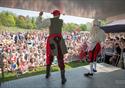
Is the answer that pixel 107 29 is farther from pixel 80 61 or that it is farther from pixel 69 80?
pixel 69 80

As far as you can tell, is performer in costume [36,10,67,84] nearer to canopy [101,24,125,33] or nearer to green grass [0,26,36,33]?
green grass [0,26,36,33]

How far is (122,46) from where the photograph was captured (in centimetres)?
594

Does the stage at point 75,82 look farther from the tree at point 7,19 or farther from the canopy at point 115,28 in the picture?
the tree at point 7,19

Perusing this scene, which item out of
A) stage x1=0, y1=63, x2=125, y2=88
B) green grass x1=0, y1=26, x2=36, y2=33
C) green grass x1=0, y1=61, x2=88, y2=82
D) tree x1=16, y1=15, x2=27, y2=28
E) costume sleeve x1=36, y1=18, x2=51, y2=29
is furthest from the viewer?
tree x1=16, y1=15, x2=27, y2=28

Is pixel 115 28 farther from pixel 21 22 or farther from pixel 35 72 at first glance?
pixel 21 22

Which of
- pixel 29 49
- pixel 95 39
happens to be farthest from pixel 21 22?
pixel 95 39

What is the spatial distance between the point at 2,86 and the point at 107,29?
4386 mm

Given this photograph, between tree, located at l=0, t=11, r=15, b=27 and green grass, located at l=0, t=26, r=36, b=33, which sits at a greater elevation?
tree, located at l=0, t=11, r=15, b=27

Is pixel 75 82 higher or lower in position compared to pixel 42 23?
lower

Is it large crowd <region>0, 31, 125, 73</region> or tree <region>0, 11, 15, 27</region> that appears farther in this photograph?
tree <region>0, 11, 15, 27</region>

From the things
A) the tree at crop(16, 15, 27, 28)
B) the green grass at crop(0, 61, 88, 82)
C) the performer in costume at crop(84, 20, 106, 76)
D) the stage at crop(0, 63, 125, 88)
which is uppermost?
the tree at crop(16, 15, 27, 28)

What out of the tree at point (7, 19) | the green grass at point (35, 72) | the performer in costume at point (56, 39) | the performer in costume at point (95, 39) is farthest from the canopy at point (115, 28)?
the performer in costume at point (56, 39)

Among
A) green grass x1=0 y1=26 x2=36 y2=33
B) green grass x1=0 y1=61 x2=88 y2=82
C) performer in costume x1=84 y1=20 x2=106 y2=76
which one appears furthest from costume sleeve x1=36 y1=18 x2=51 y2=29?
green grass x1=0 y1=26 x2=36 y2=33

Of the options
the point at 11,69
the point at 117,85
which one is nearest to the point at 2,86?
the point at 117,85
